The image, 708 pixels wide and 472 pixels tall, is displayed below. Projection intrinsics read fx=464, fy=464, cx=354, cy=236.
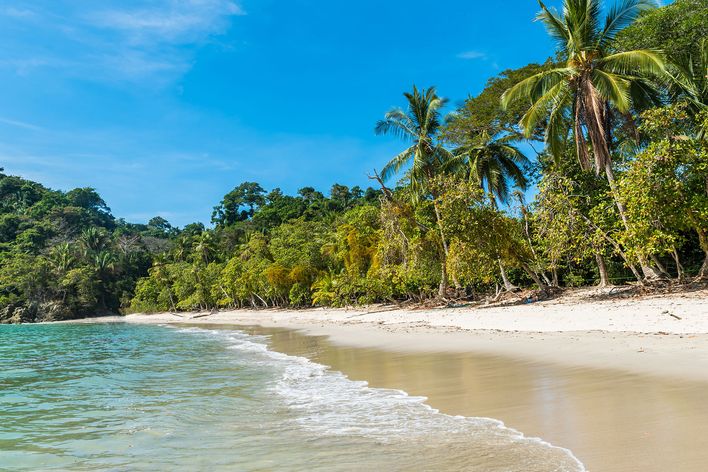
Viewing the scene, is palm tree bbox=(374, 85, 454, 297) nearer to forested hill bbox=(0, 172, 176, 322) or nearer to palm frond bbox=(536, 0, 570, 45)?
palm frond bbox=(536, 0, 570, 45)

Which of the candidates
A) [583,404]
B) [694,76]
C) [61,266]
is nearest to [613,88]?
[694,76]

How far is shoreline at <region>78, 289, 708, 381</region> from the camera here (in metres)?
6.68

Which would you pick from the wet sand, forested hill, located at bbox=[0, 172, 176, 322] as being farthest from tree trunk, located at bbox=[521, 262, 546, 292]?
forested hill, located at bbox=[0, 172, 176, 322]

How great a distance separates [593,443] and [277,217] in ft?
214

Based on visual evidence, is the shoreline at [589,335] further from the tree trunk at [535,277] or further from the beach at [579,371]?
the tree trunk at [535,277]

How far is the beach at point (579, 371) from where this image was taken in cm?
366

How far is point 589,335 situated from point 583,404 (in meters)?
5.52

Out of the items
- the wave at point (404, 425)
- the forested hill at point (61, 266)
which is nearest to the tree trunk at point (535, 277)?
the wave at point (404, 425)

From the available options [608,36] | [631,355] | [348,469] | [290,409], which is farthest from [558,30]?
[348,469]

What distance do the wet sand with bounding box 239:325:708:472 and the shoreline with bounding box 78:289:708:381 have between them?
23.5 inches

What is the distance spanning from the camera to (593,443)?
364 cm

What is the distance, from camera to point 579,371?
255 inches

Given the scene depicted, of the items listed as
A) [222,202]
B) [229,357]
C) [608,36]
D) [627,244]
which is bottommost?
[229,357]

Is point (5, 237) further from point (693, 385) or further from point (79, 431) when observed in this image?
point (693, 385)
